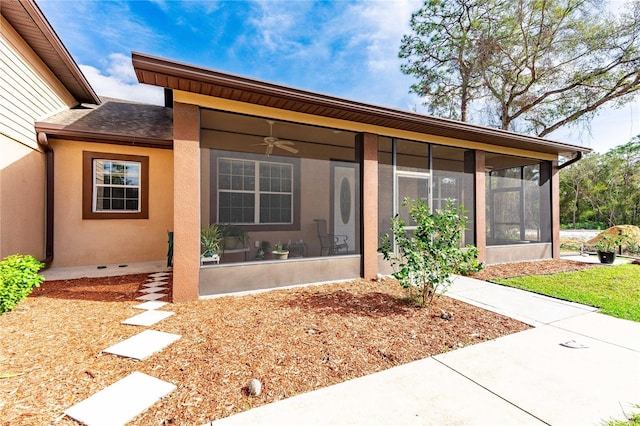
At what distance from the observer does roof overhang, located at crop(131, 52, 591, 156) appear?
11.0 feet

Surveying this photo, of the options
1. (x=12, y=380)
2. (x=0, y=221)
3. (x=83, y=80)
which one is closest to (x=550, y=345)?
(x=12, y=380)

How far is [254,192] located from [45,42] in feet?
16.7

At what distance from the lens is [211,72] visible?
353 centimetres

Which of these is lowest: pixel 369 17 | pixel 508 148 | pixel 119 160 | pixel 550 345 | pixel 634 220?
pixel 550 345

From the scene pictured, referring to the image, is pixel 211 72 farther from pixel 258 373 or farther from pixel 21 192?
pixel 21 192

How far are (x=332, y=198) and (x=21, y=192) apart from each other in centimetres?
671

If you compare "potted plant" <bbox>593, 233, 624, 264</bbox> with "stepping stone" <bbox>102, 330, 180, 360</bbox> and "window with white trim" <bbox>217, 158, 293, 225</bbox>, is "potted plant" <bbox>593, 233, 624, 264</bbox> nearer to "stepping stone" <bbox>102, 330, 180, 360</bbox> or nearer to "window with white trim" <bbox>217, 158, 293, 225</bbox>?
"window with white trim" <bbox>217, 158, 293, 225</bbox>

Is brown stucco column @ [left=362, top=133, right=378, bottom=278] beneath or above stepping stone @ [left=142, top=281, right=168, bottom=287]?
above

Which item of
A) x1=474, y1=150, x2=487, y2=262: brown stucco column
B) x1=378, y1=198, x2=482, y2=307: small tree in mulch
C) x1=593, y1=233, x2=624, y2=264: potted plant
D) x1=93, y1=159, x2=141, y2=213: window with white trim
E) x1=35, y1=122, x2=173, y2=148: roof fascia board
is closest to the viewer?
x1=378, y1=198, x2=482, y2=307: small tree in mulch

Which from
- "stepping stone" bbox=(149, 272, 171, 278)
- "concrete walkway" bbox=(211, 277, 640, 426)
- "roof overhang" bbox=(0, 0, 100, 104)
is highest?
"roof overhang" bbox=(0, 0, 100, 104)

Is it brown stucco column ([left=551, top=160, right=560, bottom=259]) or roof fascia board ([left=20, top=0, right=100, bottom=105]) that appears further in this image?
brown stucco column ([left=551, top=160, right=560, bottom=259])

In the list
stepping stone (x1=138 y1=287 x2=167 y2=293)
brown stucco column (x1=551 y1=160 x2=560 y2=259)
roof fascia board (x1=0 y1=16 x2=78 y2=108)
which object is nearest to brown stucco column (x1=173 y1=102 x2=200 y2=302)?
stepping stone (x1=138 y1=287 x2=167 y2=293)

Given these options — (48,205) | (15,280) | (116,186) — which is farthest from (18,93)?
(15,280)

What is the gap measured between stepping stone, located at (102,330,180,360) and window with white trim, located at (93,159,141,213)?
15.8ft
